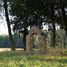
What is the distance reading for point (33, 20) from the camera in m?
43.7

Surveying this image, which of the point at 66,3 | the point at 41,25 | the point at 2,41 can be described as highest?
the point at 66,3

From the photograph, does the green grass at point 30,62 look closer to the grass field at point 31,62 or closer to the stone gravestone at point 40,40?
the grass field at point 31,62

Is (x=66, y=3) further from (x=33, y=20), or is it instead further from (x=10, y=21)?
(x=10, y=21)

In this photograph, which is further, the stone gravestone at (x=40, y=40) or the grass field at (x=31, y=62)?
the stone gravestone at (x=40, y=40)

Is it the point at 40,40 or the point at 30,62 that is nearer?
the point at 30,62

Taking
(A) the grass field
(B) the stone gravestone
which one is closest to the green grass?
(A) the grass field

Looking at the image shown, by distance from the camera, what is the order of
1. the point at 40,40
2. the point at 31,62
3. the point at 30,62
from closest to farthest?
the point at 31,62
the point at 30,62
the point at 40,40

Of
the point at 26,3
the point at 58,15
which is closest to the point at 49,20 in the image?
the point at 58,15

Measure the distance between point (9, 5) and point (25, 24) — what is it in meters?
4.10

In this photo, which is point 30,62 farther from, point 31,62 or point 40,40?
point 40,40

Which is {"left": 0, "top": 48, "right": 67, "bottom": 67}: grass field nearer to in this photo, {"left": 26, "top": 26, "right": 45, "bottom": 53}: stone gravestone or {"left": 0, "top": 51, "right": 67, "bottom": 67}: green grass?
{"left": 0, "top": 51, "right": 67, "bottom": 67}: green grass

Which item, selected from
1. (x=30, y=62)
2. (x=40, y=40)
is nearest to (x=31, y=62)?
(x=30, y=62)

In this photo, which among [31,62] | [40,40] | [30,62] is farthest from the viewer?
[40,40]

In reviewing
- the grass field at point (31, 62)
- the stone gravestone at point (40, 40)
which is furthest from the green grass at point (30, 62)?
the stone gravestone at point (40, 40)
